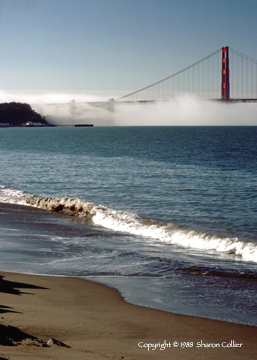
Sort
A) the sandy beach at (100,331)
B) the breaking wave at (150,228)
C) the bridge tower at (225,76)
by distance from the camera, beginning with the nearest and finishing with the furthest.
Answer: the sandy beach at (100,331)
the breaking wave at (150,228)
the bridge tower at (225,76)

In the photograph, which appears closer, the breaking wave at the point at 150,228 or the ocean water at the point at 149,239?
the ocean water at the point at 149,239

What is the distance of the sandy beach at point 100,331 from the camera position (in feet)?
15.2

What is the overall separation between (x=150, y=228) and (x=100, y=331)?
25.5 feet

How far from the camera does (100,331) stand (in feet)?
17.6

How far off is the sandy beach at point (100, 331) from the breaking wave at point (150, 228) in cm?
442

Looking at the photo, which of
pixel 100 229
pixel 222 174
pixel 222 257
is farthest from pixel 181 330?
pixel 222 174

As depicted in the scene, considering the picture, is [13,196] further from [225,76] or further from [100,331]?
[225,76]

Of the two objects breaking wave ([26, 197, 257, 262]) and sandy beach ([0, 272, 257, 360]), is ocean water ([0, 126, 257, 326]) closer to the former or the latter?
breaking wave ([26, 197, 257, 262])

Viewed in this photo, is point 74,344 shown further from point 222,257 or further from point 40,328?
point 222,257

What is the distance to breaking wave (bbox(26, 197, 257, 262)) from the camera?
10852 mm

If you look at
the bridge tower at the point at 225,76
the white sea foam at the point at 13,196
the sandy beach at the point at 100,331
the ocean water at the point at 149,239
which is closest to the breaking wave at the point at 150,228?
the ocean water at the point at 149,239

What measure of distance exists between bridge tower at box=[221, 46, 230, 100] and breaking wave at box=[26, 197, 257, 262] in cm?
9438

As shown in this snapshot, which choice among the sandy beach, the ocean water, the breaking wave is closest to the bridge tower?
the ocean water

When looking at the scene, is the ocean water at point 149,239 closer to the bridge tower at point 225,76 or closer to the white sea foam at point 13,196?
the white sea foam at point 13,196
